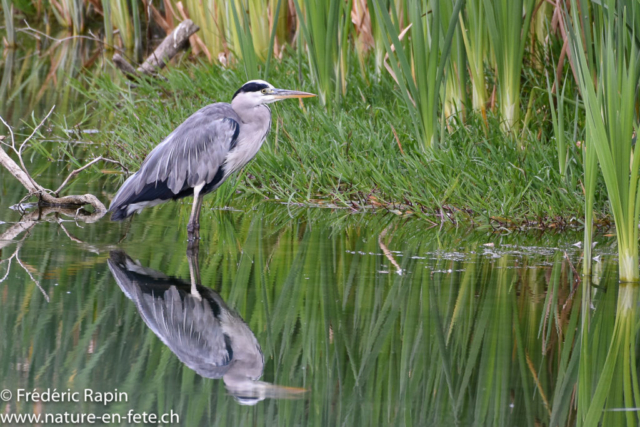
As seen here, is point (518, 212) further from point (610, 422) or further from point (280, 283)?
point (610, 422)

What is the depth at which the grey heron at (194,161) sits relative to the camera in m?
4.94

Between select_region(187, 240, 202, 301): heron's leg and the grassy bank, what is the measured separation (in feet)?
3.34

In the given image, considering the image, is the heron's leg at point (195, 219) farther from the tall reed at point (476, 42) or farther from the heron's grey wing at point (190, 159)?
the tall reed at point (476, 42)

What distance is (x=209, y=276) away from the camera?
4.20 m

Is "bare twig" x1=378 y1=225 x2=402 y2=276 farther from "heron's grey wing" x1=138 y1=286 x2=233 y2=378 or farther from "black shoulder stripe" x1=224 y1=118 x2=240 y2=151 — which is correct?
"heron's grey wing" x1=138 y1=286 x2=233 y2=378

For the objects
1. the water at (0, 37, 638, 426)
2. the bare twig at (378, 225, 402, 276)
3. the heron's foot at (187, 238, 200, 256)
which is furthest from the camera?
the heron's foot at (187, 238, 200, 256)

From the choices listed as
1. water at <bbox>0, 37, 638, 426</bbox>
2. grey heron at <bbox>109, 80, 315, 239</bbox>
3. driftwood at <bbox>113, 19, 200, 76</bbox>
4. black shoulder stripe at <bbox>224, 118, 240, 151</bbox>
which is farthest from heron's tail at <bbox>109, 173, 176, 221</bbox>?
driftwood at <bbox>113, 19, 200, 76</bbox>

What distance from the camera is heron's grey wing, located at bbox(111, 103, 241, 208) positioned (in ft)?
16.2

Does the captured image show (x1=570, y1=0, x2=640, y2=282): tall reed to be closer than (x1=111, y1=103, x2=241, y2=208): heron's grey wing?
Yes

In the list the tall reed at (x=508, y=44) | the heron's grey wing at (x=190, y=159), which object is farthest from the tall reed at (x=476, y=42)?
the heron's grey wing at (x=190, y=159)

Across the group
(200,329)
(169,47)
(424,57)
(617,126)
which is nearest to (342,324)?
(200,329)

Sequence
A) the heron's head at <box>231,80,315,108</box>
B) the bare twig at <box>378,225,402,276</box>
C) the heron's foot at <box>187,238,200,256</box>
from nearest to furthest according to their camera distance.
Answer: the bare twig at <box>378,225,402,276</box>, the heron's foot at <box>187,238,200,256</box>, the heron's head at <box>231,80,315,108</box>

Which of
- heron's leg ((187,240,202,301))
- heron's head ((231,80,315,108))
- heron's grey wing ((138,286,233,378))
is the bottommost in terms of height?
heron's grey wing ((138,286,233,378))

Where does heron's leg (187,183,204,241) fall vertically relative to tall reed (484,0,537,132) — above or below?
below
